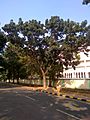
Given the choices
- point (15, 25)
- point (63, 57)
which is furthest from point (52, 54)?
point (15, 25)

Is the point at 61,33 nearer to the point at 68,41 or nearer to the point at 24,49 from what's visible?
the point at 68,41

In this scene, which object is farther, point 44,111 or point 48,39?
point 48,39

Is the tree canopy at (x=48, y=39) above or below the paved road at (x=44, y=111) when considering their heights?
above

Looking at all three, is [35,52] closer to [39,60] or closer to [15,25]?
[39,60]

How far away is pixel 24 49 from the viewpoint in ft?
175

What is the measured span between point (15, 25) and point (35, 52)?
5424mm

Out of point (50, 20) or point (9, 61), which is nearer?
point (50, 20)

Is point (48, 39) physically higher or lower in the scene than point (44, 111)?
higher

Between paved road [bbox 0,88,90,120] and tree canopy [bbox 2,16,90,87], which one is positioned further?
tree canopy [bbox 2,16,90,87]

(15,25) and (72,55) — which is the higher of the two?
(15,25)

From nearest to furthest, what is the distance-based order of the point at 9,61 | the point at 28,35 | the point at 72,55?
the point at 28,35 < the point at 72,55 < the point at 9,61

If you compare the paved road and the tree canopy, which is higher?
the tree canopy

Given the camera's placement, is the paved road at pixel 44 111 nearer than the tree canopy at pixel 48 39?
Yes

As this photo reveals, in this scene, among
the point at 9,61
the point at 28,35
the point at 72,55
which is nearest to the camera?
the point at 28,35
